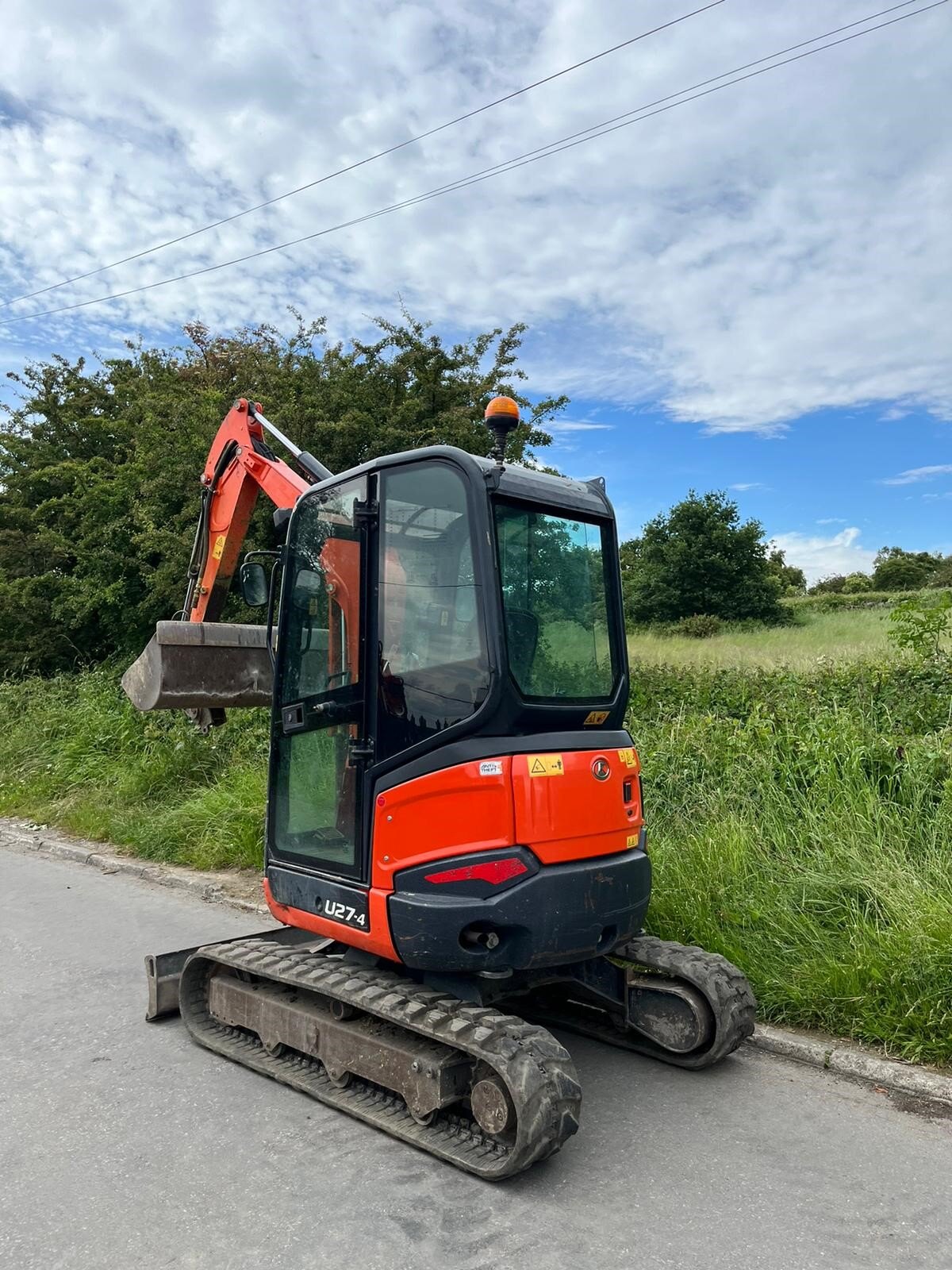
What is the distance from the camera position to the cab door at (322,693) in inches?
149

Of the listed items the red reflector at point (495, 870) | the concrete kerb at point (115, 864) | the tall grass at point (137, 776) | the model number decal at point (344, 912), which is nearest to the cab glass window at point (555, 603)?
the red reflector at point (495, 870)

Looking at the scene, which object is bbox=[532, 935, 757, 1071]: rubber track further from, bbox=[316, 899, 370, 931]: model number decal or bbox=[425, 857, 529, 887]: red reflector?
bbox=[316, 899, 370, 931]: model number decal

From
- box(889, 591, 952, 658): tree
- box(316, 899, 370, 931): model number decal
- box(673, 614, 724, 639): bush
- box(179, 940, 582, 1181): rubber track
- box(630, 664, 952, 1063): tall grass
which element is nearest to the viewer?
box(179, 940, 582, 1181): rubber track

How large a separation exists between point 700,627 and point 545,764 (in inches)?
721

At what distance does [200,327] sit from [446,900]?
19.9 m

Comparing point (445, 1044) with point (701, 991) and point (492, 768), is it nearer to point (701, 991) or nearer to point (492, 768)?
point (492, 768)

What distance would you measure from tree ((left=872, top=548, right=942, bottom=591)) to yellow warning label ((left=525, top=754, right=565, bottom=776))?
42228mm

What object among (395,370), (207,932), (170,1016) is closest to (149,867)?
(207,932)

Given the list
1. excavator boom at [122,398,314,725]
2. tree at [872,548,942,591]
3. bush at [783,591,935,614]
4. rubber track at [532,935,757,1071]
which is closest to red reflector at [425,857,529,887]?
rubber track at [532,935,757,1071]

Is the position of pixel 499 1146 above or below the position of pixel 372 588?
below

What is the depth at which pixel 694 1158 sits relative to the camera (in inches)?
131

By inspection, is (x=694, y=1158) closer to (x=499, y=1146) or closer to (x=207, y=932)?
(x=499, y=1146)

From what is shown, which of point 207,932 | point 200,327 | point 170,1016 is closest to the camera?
point 170,1016

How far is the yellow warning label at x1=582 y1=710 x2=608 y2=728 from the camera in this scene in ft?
12.1
